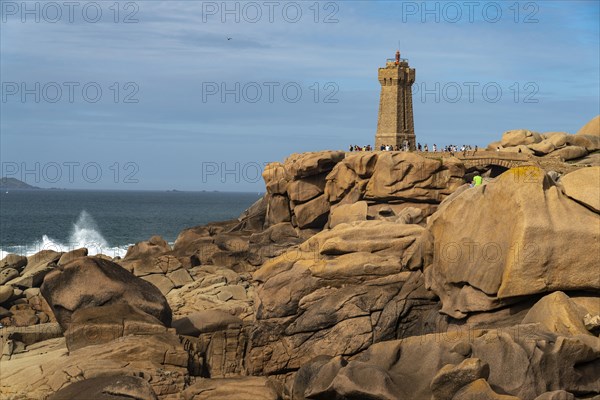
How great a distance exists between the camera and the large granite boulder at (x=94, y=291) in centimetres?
3119

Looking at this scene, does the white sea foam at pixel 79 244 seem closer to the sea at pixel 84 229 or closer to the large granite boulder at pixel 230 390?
the sea at pixel 84 229

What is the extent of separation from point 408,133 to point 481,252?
50.1 m

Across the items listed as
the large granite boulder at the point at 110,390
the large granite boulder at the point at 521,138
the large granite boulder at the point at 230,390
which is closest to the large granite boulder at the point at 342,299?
the large granite boulder at the point at 230,390

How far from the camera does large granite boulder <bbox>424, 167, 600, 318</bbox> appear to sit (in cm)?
2694

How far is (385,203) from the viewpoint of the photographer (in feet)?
168

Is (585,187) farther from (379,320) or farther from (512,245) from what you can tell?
(379,320)

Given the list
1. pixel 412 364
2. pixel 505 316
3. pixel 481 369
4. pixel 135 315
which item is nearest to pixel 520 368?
pixel 481 369

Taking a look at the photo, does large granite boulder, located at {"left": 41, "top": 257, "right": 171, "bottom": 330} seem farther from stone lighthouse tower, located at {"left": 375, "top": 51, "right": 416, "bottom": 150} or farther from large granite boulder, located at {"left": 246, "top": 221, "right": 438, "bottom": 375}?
stone lighthouse tower, located at {"left": 375, "top": 51, "right": 416, "bottom": 150}

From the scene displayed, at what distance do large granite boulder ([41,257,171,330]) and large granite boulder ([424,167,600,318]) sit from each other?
9698 millimetres

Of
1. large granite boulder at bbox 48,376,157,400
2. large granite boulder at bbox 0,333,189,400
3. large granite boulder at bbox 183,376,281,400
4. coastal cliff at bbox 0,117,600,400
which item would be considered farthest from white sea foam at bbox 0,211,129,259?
large granite boulder at bbox 48,376,157,400

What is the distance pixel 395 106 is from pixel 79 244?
39086mm

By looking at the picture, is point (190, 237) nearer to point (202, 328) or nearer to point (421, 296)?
point (202, 328)

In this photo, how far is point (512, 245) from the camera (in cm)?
2731

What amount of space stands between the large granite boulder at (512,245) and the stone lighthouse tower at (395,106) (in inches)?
1858
